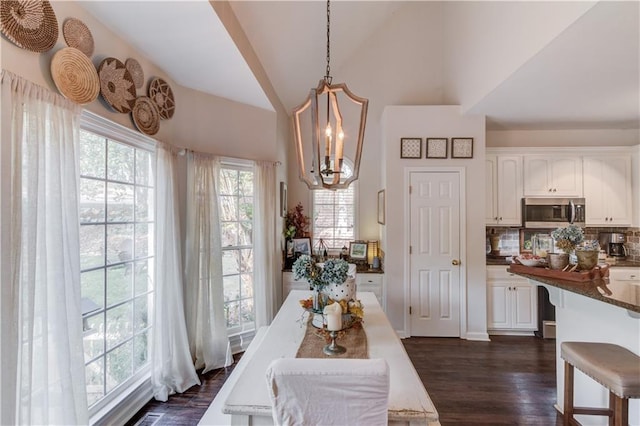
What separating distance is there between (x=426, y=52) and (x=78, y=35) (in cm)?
399

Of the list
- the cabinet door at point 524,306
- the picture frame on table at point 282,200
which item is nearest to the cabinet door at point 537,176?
the cabinet door at point 524,306

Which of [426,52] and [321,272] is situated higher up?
[426,52]

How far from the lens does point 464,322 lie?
349 centimetres

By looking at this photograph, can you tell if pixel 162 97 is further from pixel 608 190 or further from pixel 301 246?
pixel 608 190

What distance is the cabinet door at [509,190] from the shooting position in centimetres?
369

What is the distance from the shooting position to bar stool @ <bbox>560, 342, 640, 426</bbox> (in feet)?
4.63

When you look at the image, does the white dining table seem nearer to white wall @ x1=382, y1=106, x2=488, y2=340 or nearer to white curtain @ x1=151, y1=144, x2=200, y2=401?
white curtain @ x1=151, y1=144, x2=200, y2=401

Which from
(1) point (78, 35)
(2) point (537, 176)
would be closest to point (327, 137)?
(1) point (78, 35)

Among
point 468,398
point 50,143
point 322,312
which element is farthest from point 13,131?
point 468,398

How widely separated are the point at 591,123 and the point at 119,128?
5206mm

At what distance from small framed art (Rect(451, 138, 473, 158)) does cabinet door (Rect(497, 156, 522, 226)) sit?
0.54 metres

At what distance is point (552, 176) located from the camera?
3662mm

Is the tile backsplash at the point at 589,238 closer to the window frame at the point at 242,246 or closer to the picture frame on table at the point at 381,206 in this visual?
the picture frame on table at the point at 381,206

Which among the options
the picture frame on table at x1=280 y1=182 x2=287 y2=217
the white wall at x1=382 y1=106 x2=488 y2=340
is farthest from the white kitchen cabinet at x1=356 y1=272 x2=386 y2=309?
the picture frame on table at x1=280 y1=182 x2=287 y2=217
